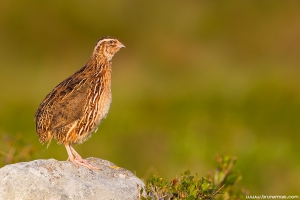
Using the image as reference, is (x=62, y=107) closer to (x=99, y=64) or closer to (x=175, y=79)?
(x=99, y=64)

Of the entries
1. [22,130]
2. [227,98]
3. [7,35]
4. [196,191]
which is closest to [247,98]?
[227,98]

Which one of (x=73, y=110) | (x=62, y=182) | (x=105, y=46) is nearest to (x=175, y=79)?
(x=105, y=46)

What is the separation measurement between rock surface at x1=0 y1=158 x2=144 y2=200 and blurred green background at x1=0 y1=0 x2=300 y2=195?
334 centimetres

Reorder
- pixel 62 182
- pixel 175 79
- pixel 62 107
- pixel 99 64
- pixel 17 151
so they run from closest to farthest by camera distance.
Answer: pixel 62 182 < pixel 62 107 < pixel 99 64 < pixel 17 151 < pixel 175 79

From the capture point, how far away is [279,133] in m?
18.6

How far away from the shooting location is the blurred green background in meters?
16.9

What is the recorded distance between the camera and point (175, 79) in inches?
851

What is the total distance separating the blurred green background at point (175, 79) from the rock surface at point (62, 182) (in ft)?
11.0

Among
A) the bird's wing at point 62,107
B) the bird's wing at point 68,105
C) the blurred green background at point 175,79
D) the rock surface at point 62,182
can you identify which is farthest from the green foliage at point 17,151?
the rock surface at point 62,182

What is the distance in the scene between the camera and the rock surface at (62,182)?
800cm

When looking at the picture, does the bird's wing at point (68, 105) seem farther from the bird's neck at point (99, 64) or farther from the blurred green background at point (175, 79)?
the blurred green background at point (175, 79)

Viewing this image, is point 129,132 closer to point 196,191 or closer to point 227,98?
point 227,98

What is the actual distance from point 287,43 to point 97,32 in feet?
18.5

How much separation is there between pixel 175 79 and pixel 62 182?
44.3 ft
